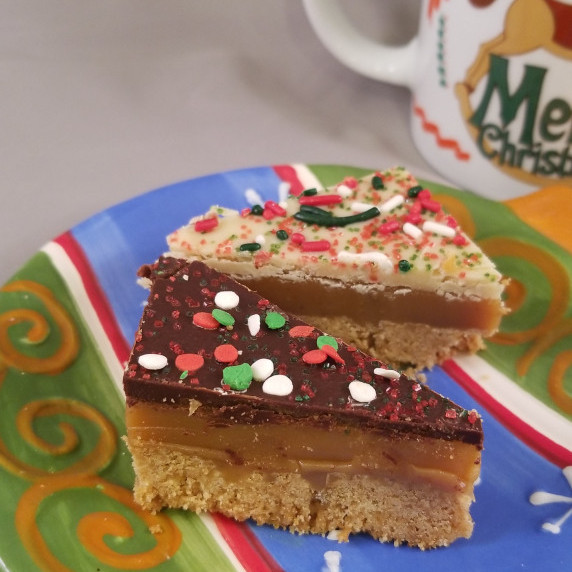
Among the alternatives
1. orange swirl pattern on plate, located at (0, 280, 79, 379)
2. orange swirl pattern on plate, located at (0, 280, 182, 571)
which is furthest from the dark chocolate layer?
orange swirl pattern on plate, located at (0, 280, 79, 379)

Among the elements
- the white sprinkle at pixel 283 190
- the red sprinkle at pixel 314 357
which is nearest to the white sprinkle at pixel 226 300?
the red sprinkle at pixel 314 357

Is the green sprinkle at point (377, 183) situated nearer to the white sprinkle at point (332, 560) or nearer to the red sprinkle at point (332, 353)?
the red sprinkle at point (332, 353)

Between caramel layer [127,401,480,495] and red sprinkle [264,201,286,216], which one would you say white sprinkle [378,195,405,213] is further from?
caramel layer [127,401,480,495]

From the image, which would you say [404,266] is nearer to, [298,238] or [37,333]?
[298,238]

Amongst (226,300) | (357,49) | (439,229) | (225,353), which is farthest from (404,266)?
(357,49)

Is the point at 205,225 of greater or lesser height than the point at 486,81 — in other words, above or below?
below
